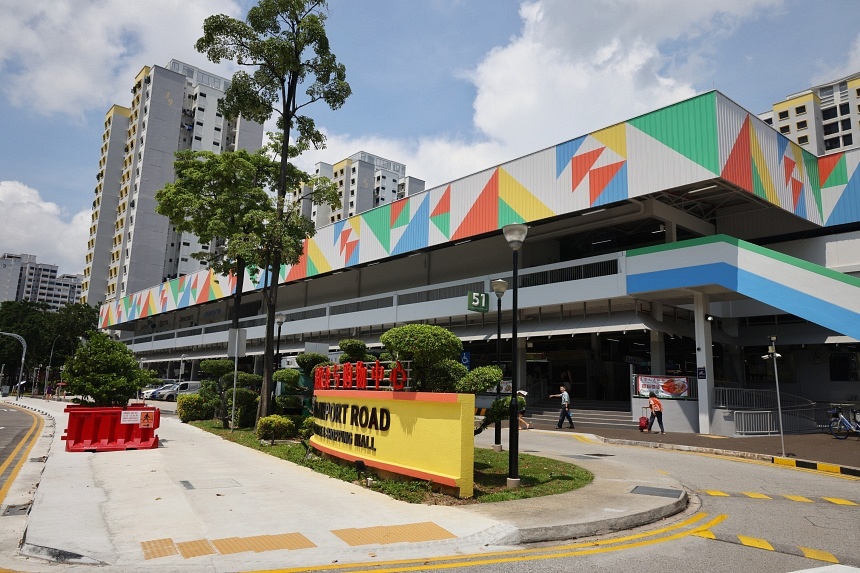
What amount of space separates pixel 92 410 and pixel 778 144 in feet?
96.5

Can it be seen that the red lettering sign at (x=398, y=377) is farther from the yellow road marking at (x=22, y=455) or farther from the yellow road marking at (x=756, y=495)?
the yellow road marking at (x=756, y=495)

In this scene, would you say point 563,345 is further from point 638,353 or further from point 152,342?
point 152,342

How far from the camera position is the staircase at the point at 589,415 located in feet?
80.8

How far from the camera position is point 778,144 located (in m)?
26.3

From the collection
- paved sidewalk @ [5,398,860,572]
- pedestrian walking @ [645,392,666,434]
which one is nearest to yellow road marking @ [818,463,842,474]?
paved sidewalk @ [5,398,860,572]

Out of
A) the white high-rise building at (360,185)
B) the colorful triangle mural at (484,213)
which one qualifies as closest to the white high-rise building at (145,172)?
the white high-rise building at (360,185)

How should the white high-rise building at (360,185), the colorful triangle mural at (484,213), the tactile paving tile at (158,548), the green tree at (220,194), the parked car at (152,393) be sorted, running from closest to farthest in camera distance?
the tactile paving tile at (158,548)
the green tree at (220,194)
the colorful triangle mural at (484,213)
the parked car at (152,393)
the white high-rise building at (360,185)

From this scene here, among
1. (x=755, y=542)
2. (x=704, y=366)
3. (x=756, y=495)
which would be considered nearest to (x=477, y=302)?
(x=704, y=366)

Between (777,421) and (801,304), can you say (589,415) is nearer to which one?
(777,421)

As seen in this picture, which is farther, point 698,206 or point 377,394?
point 698,206

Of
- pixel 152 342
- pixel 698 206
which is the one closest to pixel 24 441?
pixel 698 206

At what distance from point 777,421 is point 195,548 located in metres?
23.4

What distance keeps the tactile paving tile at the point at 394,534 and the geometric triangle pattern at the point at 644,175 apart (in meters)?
15.4

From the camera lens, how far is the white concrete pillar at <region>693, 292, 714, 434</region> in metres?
22.2
